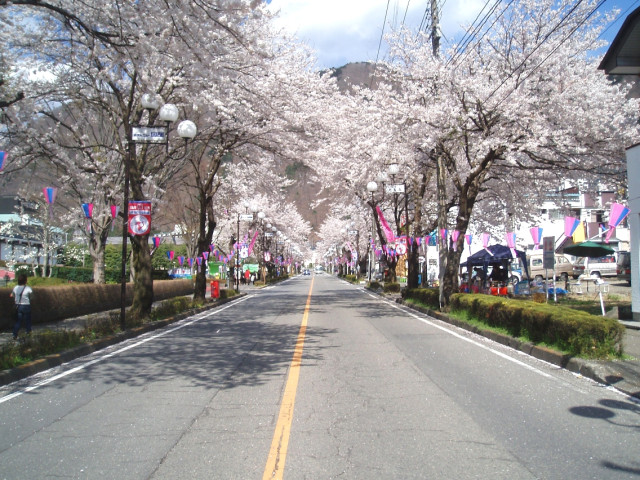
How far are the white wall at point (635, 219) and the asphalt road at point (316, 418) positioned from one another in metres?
6.60

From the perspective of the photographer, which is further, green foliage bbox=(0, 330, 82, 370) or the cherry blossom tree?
the cherry blossom tree

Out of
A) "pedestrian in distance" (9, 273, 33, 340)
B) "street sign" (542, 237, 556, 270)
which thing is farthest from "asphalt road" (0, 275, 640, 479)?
"street sign" (542, 237, 556, 270)

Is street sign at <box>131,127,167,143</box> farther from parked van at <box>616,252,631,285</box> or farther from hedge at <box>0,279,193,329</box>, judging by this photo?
parked van at <box>616,252,631,285</box>

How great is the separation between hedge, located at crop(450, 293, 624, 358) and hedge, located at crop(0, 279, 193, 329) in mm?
12804

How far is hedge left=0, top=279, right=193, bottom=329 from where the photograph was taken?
15.4m

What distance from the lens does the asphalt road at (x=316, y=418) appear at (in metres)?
4.69

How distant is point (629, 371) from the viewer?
315 inches

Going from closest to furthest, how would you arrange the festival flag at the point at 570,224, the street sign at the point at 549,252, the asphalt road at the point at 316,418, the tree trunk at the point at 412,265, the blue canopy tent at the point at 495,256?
the asphalt road at the point at 316,418 < the street sign at the point at 549,252 < the festival flag at the point at 570,224 < the tree trunk at the point at 412,265 < the blue canopy tent at the point at 495,256

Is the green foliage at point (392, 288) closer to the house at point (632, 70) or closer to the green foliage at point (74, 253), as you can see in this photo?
the house at point (632, 70)

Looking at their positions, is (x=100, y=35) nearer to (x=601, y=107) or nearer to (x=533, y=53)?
(x=533, y=53)

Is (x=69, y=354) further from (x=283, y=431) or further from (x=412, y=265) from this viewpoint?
(x=412, y=265)

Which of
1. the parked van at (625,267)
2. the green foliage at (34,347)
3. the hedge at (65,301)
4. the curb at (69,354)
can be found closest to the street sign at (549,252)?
the curb at (69,354)

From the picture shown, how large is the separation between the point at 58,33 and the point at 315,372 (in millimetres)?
9987

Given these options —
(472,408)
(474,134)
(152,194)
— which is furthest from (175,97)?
(472,408)
